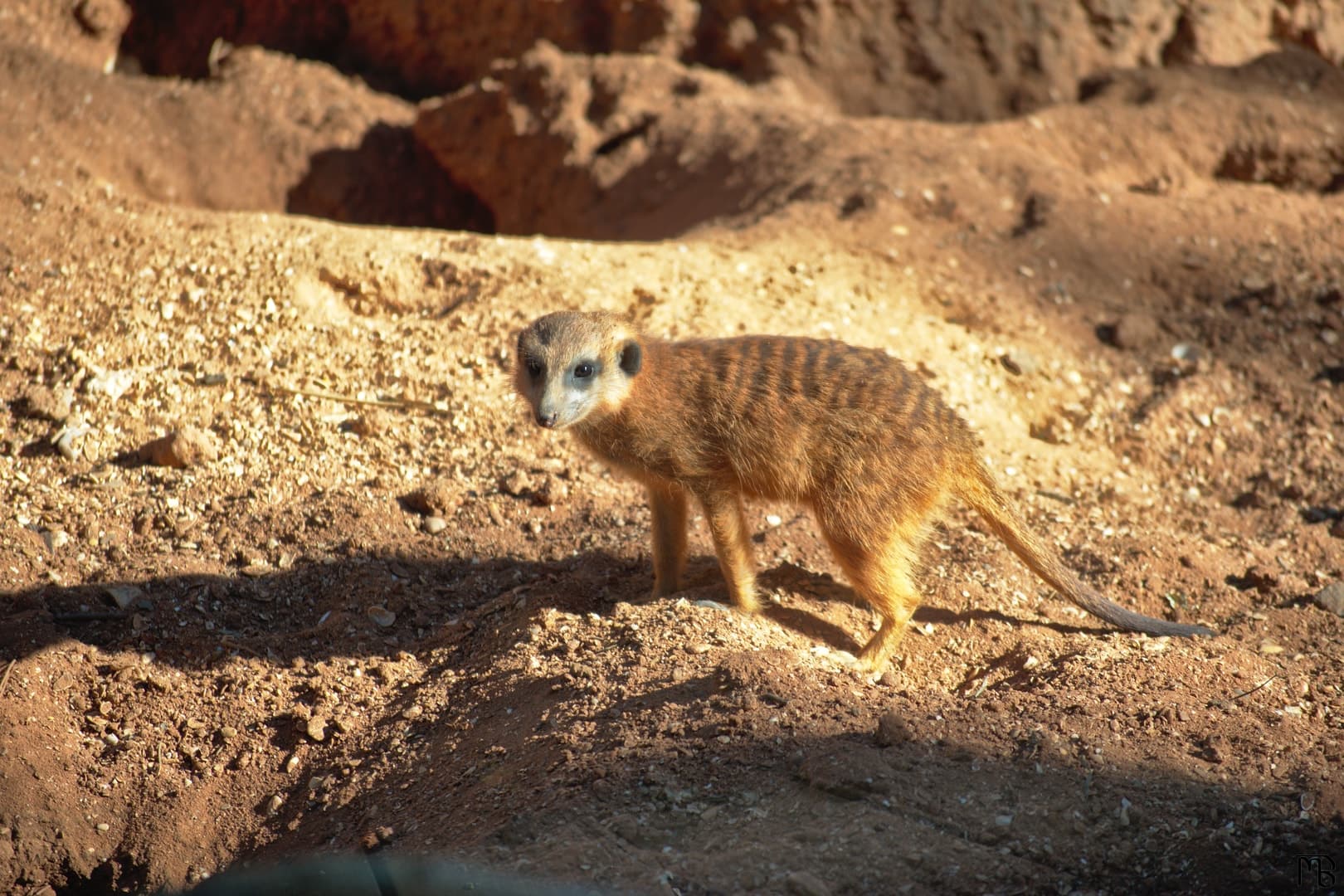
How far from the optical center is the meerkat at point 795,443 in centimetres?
336

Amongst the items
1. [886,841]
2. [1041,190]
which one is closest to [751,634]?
[886,841]

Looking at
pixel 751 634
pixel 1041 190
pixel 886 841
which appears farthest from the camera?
pixel 1041 190

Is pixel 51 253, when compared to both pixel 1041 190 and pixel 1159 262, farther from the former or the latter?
pixel 1159 262

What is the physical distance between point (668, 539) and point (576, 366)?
0.66m

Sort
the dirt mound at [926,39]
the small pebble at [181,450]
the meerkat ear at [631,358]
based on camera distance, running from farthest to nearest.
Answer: the dirt mound at [926,39], the small pebble at [181,450], the meerkat ear at [631,358]

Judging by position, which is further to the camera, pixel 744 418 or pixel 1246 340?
pixel 1246 340

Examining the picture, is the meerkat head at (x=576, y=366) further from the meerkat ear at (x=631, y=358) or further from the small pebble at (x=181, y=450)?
the small pebble at (x=181, y=450)

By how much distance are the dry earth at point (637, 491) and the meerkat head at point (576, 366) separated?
0.65 meters

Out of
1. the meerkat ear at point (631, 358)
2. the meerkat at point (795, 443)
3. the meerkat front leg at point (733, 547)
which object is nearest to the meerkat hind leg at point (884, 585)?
the meerkat at point (795, 443)

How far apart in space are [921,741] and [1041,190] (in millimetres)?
3713

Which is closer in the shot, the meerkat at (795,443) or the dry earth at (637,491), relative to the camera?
the dry earth at (637,491)

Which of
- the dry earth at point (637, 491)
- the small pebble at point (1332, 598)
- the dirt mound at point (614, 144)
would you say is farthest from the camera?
the dirt mound at point (614, 144)

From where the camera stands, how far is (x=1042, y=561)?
3436mm

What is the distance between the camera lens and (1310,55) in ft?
22.6
